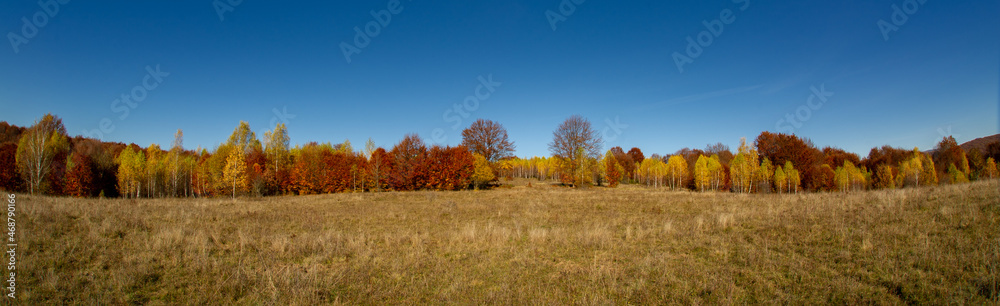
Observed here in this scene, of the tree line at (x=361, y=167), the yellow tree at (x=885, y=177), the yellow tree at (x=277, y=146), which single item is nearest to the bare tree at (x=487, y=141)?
the tree line at (x=361, y=167)

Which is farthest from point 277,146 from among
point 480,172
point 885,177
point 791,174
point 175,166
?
point 885,177

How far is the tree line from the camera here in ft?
135

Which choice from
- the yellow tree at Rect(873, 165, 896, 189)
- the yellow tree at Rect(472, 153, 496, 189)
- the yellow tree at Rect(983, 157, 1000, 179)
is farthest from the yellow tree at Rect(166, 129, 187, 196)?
the yellow tree at Rect(983, 157, 1000, 179)

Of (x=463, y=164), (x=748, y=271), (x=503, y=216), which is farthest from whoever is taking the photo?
(x=463, y=164)

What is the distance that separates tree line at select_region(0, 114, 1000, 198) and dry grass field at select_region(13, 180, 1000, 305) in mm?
31243

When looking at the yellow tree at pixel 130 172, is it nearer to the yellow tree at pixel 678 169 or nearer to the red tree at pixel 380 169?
the red tree at pixel 380 169

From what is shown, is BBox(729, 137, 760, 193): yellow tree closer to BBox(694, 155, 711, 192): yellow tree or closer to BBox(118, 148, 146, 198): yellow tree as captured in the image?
BBox(694, 155, 711, 192): yellow tree

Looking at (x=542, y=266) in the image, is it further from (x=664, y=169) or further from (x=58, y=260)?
(x=664, y=169)

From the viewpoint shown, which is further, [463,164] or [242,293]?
[463,164]

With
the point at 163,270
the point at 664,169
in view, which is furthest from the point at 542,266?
the point at 664,169

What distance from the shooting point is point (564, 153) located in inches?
1735

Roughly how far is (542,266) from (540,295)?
1.88 m

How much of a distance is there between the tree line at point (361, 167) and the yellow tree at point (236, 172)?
0.12 metres

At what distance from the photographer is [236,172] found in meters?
39.7
